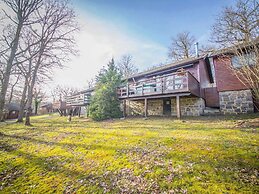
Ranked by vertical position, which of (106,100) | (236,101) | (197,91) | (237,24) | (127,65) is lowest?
(236,101)

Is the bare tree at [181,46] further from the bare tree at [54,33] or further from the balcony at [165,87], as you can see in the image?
the bare tree at [54,33]

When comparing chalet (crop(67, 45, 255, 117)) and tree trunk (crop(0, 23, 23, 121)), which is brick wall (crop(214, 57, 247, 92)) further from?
tree trunk (crop(0, 23, 23, 121))

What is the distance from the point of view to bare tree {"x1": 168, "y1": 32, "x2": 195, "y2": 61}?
2464 centimetres

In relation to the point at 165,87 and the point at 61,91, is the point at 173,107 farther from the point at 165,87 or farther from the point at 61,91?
the point at 61,91

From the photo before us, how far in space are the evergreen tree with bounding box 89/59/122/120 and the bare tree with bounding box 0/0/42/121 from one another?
23.4 ft

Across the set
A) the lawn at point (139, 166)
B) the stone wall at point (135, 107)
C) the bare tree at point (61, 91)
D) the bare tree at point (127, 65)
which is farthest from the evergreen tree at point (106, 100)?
the bare tree at point (61, 91)

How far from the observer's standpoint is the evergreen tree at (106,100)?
13555 millimetres

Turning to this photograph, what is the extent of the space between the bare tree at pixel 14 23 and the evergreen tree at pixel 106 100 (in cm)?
714

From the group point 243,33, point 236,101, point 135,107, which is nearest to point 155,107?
point 135,107

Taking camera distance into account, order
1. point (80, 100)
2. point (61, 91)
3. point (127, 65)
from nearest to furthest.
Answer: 1. point (80, 100)
2. point (127, 65)
3. point (61, 91)

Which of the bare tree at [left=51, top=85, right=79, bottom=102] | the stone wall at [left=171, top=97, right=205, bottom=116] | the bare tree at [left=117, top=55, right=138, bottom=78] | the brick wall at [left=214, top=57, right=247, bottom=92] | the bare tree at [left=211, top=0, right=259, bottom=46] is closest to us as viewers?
the bare tree at [left=211, top=0, right=259, bottom=46]

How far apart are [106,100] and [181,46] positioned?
20021 millimetres

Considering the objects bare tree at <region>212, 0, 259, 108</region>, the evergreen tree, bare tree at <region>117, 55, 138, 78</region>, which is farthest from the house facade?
bare tree at <region>117, 55, 138, 78</region>

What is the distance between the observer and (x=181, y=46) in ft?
83.0
